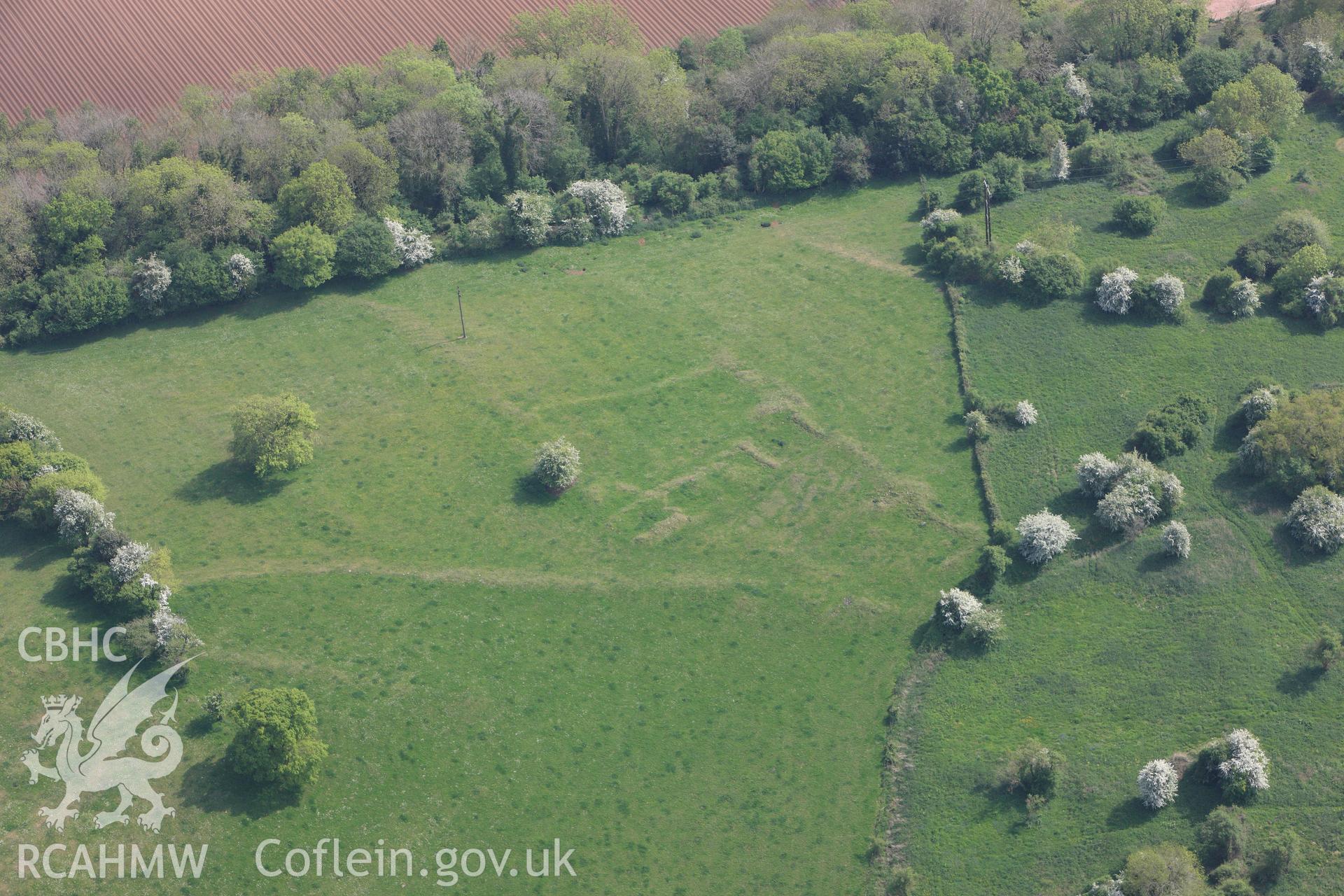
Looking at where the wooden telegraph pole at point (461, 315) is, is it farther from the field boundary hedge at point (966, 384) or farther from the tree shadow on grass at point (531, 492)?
the field boundary hedge at point (966, 384)

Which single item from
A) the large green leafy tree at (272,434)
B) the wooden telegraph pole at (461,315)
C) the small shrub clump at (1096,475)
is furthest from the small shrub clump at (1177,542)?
the large green leafy tree at (272,434)

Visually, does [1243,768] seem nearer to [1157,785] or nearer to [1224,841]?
[1224,841]

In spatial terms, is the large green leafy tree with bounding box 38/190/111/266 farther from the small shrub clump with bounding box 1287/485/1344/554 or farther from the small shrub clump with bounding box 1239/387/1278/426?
the small shrub clump with bounding box 1287/485/1344/554

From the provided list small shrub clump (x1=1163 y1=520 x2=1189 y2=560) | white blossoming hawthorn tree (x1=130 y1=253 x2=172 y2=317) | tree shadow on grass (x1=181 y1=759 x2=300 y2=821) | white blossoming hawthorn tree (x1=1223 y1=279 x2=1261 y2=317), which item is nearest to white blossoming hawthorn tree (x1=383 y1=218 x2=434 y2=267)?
white blossoming hawthorn tree (x1=130 y1=253 x2=172 y2=317)

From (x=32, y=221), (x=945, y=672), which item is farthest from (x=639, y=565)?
(x=32, y=221)

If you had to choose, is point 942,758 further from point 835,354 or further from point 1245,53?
point 1245,53
